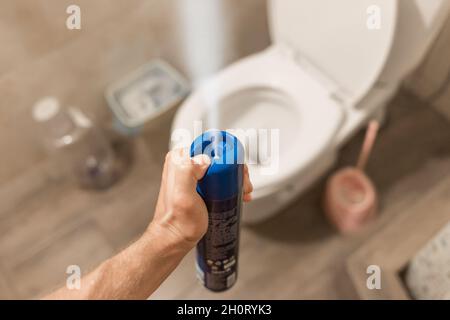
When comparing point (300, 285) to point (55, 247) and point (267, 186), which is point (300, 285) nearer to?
point (267, 186)

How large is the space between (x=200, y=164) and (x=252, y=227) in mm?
955

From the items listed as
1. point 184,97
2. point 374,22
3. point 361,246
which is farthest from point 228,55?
point 361,246

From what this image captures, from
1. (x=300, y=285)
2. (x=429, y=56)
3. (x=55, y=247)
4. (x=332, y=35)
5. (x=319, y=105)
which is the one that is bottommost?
(x=300, y=285)

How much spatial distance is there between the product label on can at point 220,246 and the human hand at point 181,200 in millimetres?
46

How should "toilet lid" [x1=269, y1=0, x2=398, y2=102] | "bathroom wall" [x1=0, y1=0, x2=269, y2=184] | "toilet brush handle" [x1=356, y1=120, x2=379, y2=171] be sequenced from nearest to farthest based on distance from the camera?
"toilet lid" [x1=269, y1=0, x2=398, y2=102]
"bathroom wall" [x1=0, y1=0, x2=269, y2=184]
"toilet brush handle" [x1=356, y1=120, x2=379, y2=171]

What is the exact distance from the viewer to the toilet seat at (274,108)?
1052mm

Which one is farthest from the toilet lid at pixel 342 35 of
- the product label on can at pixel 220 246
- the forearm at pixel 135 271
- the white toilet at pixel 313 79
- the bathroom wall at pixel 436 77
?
the forearm at pixel 135 271

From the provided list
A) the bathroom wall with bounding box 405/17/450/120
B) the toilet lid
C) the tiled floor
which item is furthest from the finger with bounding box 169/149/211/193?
the bathroom wall with bounding box 405/17/450/120

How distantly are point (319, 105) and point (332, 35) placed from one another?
6.8 inches

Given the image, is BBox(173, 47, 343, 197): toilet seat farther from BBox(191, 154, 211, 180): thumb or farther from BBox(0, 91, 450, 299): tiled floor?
BBox(191, 154, 211, 180): thumb

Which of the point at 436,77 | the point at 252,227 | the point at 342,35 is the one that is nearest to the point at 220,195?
the point at 342,35

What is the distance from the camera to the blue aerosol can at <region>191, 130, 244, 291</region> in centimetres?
46

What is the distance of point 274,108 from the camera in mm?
1234
